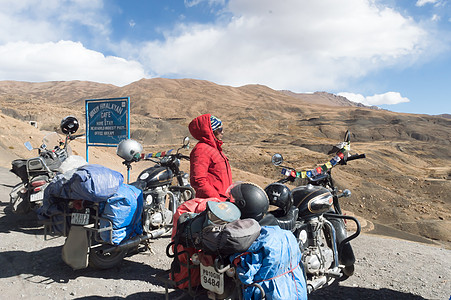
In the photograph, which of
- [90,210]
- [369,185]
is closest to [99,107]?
[90,210]

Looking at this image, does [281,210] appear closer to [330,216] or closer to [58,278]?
[330,216]

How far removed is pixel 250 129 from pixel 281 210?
5016 cm

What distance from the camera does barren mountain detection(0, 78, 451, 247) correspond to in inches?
531

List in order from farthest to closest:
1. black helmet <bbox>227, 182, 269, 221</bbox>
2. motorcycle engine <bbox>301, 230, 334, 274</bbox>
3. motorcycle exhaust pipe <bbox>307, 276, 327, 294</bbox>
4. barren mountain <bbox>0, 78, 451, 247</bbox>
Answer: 1. barren mountain <bbox>0, 78, 451, 247</bbox>
2. motorcycle engine <bbox>301, 230, 334, 274</bbox>
3. motorcycle exhaust pipe <bbox>307, 276, 327, 294</bbox>
4. black helmet <bbox>227, 182, 269, 221</bbox>

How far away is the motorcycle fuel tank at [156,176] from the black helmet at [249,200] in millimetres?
2802

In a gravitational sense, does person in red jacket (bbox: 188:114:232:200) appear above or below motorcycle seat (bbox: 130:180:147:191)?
above

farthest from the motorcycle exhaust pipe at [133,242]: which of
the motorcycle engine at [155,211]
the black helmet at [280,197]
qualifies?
the black helmet at [280,197]

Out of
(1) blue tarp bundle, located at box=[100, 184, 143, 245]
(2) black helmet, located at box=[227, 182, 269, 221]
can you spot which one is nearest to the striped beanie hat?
(2) black helmet, located at box=[227, 182, 269, 221]

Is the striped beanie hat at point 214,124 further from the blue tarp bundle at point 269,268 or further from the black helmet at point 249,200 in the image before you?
the blue tarp bundle at point 269,268

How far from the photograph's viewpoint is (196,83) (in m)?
117

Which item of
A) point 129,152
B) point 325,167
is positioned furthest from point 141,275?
point 325,167

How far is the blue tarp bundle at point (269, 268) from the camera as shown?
8.01 feet

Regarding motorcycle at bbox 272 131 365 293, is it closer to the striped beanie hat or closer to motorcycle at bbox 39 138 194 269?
the striped beanie hat

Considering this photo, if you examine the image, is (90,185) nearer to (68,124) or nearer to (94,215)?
(94,215)
